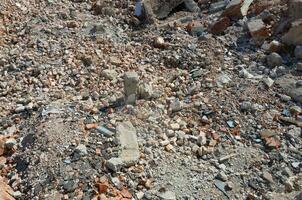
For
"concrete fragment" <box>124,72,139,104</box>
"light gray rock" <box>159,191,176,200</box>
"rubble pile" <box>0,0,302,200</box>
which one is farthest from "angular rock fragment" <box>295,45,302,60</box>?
"light gray rock" <box>159,191,176,200</box>

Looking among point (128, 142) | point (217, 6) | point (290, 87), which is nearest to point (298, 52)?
point (290, 87)

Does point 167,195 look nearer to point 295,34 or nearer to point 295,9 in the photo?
point 295,34

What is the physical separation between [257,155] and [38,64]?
2.73 m

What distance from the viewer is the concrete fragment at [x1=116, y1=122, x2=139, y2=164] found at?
407cm

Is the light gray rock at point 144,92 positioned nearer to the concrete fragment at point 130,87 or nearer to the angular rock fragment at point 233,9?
the concrete fragment at point 130,87

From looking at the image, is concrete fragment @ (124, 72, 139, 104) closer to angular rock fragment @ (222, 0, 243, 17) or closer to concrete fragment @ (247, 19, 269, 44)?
concrete fragment @ (247, 19, 269, 44)

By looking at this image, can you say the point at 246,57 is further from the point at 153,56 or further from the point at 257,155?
the point at 257,155

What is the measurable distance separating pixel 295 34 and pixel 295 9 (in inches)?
15.9

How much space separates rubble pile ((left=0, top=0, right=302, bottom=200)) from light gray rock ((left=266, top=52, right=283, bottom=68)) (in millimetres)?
14

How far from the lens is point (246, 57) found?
18.0 feet

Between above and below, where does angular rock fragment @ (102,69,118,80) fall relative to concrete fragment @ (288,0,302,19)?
below

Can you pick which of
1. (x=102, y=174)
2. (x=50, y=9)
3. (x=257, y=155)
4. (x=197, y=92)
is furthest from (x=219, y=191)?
(x=50, y=9)

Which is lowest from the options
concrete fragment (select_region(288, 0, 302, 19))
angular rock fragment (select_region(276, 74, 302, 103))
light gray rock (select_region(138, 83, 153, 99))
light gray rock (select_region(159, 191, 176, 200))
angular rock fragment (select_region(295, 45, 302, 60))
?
A: light gray rock (select_region(159, 191, 176, 200))

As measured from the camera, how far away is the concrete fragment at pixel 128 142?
407 cm
